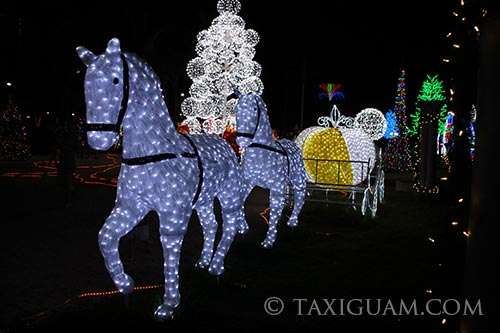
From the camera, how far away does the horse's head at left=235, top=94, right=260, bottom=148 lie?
751 cm

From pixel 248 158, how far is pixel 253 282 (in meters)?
2.26

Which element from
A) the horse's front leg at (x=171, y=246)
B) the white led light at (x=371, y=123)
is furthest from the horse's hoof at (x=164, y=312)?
the white led light at (x=371, y=123)

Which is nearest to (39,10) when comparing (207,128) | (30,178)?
(30,178)

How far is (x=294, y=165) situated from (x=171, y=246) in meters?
4.55

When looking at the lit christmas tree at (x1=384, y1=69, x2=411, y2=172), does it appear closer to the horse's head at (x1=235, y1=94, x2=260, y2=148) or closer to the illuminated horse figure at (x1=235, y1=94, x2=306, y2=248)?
the illuminated horse figure at (x1=235, y1=94, x2=306, y2=248)

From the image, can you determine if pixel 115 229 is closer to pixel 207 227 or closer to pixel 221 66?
pixel 207 227

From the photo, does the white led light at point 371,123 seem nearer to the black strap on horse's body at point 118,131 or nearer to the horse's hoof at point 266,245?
the horse's hoof at point 266,245

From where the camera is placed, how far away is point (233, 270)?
6848 mm

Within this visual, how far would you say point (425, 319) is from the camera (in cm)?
509

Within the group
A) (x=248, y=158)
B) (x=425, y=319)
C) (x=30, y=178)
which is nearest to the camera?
(x=425, y=319)

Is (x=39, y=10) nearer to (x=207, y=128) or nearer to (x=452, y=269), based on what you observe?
(x=207, y=128)

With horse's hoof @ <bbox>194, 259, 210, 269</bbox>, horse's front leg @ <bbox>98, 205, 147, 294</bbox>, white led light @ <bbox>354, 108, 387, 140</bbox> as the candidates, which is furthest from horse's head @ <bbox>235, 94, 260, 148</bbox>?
white led light @ <bbox>354, 108, 387, 140</bbox>

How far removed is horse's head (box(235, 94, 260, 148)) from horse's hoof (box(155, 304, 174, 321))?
10.5ft

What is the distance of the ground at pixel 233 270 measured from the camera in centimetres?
494
